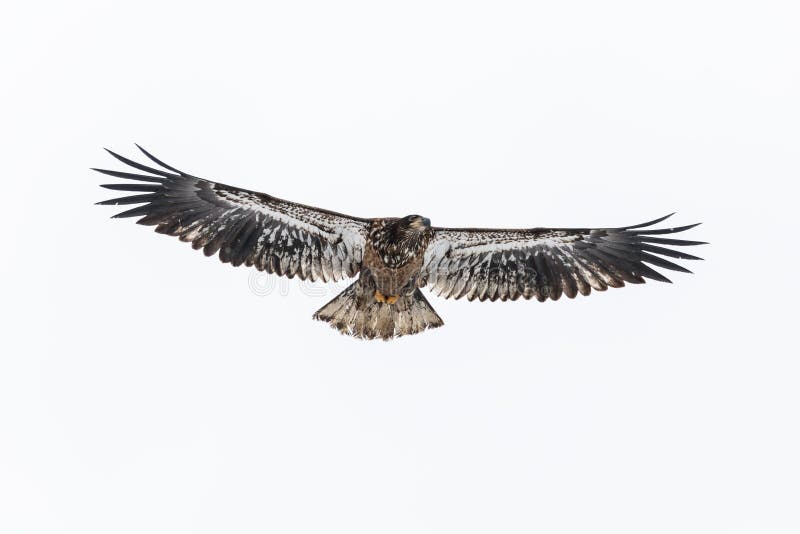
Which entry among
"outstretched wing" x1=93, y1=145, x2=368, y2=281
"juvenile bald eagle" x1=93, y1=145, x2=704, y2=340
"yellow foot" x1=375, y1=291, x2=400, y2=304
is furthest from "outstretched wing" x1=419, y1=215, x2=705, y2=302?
"outstretched wing" x1=93, y1=145, x2=368, y2=281

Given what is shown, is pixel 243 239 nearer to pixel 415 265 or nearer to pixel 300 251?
pixel 300 251

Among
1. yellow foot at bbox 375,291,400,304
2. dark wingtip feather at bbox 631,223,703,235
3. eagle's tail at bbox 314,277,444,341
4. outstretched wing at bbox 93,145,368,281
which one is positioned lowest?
eagle's tail at bbox 314,277,444,341

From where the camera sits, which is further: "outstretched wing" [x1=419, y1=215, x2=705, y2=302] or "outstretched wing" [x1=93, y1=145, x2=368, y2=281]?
"outstretched wing" [x1=419, y1=215, x2=705, y2=302]

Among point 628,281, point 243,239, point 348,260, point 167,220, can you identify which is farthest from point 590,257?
point 167,220

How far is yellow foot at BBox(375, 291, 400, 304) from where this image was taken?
1238cm

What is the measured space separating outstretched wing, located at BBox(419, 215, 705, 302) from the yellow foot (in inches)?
21.6

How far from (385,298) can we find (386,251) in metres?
0.72

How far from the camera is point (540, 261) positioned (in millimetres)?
12719

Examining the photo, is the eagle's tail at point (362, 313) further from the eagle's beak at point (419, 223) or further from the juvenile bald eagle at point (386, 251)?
the eagle's beak at point (419, 223)

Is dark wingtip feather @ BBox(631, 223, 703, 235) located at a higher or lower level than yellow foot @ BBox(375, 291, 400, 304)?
higher

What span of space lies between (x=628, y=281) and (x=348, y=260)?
3424 mm

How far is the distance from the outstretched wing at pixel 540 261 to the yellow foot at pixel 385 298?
550 millimetres

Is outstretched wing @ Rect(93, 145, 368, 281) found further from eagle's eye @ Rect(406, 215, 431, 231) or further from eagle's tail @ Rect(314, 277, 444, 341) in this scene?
eagle's eye @ Rect(406, 215, 431, 231)

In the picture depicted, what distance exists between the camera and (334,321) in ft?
41.1
